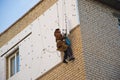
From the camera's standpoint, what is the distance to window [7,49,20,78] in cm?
1963

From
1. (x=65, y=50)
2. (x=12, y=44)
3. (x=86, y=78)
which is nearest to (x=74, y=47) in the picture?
(x=65, y=50)

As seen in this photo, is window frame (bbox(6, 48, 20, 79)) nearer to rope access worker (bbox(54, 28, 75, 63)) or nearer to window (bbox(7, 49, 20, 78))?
window (bbox(7, 49, 20, 78))

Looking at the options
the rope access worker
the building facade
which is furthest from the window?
the rope access worker

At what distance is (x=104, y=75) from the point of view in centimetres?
1538

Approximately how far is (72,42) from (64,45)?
483 mm

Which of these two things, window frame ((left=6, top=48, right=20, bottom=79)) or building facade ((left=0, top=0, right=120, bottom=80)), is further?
window frame ((left=6, top=48, right=20, bottom=79))

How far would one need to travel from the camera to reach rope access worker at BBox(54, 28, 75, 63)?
15.6 meters

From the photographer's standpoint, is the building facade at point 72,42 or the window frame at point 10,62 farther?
the window frame at point 10,62

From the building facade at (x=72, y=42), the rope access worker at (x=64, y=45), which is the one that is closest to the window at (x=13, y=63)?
the building facade at (x=72, y=42)

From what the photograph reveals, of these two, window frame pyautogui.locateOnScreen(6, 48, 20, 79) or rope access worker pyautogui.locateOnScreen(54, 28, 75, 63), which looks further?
window frame pyautogui.locateOnScreen(6, 48, 20, 79)

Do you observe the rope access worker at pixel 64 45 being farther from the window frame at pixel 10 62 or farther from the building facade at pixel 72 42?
the window frame at pixel 10 62

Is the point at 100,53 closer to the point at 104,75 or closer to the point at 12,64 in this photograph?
the point at 104,75

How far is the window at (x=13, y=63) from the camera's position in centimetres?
1963

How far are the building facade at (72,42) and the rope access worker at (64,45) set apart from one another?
20cm
